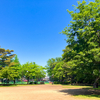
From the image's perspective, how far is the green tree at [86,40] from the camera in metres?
14.3

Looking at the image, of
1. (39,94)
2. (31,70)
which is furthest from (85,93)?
(31,70)

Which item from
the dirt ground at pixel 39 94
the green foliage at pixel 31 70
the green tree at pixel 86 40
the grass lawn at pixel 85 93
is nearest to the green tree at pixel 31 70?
the green foliage at pixel 31 70

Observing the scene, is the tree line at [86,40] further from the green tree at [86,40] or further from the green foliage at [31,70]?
the green foliage at [31,70]

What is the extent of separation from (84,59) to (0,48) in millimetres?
40875

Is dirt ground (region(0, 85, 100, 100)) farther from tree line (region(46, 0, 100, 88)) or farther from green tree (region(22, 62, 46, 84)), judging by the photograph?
green tree (region(22, 62, 46, 84))

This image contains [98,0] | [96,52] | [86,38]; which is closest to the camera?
[96,52]

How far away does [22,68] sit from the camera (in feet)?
161

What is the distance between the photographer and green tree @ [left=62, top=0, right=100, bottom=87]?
14297mm

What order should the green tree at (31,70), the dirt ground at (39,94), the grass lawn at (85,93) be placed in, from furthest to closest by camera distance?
the green tree at (31,70), the grass lawn at (85,93), the dirt ground at (39,94)

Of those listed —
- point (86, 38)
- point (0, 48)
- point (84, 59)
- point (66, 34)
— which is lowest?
point (84, 59)

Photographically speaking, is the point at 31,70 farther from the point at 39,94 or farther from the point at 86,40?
the point at 86,40

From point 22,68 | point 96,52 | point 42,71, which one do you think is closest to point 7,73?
point 22,68

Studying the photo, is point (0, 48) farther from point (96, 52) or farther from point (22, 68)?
point (96, 52)

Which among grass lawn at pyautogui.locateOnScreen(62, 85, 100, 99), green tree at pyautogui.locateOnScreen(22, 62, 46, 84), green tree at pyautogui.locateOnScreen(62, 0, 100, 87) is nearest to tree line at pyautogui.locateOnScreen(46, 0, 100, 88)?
green tree at pyautogui.locateOnScreen(62, 0, 100, 87)
